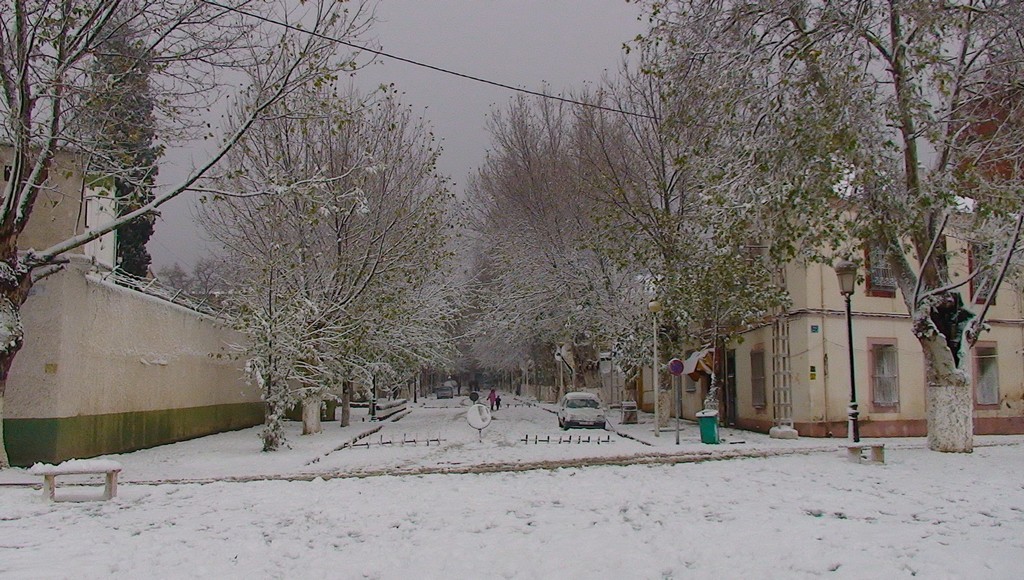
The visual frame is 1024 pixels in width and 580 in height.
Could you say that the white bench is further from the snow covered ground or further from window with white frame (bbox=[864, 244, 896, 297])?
window with white frame (bbox=[864, 244, 896, 297])

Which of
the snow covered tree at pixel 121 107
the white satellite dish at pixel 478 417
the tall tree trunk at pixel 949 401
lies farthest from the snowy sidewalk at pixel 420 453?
the snow covered tree at pixel 121 107

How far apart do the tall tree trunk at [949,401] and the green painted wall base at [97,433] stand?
1670cm

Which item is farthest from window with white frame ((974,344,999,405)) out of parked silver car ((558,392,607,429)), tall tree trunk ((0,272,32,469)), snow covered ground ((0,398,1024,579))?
tall tree trunk ((0,272,32,469))

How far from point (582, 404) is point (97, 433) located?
14.8 metres

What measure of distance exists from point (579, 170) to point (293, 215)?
1136 cm

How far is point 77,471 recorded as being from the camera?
10.5 m

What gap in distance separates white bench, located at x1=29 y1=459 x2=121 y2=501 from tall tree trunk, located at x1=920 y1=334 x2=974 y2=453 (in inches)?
577

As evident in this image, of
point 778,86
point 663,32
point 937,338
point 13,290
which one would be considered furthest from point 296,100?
point 937,338

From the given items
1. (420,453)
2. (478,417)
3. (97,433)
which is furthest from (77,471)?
(478,417)

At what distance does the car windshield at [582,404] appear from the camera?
26.2m

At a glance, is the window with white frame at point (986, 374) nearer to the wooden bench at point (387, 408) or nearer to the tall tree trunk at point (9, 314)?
the wooden bench at point (387, 408)

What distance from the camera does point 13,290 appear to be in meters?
13.1

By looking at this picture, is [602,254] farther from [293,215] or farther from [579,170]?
[293,215]

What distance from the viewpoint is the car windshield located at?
2617cm
